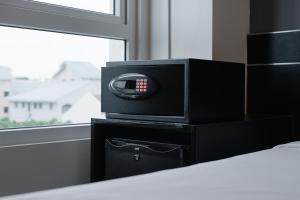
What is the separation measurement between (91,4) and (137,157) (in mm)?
868

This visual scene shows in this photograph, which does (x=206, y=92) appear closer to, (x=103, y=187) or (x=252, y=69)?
(x=252, y=69)

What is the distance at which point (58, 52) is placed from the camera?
86.5 inches

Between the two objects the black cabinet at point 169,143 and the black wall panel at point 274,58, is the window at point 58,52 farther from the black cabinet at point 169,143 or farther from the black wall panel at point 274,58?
the black wall panel at point 274,58

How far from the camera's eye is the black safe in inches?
69.4

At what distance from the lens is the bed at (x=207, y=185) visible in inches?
34.2

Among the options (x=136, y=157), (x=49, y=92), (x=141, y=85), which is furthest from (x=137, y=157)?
(x=49, y=92)

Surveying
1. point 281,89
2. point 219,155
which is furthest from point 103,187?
point 281,89

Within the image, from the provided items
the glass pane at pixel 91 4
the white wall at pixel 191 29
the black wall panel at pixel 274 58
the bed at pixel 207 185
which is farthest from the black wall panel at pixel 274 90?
the bed at pixel 207 185

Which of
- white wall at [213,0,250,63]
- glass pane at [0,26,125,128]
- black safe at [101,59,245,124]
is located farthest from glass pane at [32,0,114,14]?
white wall at [213,0,250,63]

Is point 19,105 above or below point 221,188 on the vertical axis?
above

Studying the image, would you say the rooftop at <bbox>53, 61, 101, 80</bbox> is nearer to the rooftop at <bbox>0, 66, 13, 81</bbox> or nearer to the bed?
the rooftop at <bbox>0, 66, 13, 81</bbox>

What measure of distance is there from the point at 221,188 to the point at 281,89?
159 cm

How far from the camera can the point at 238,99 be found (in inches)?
78.7

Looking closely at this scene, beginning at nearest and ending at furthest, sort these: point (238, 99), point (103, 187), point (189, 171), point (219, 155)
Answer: point (103, 187)
point (189, 171)
point (219, 155)
point (238, 99)
